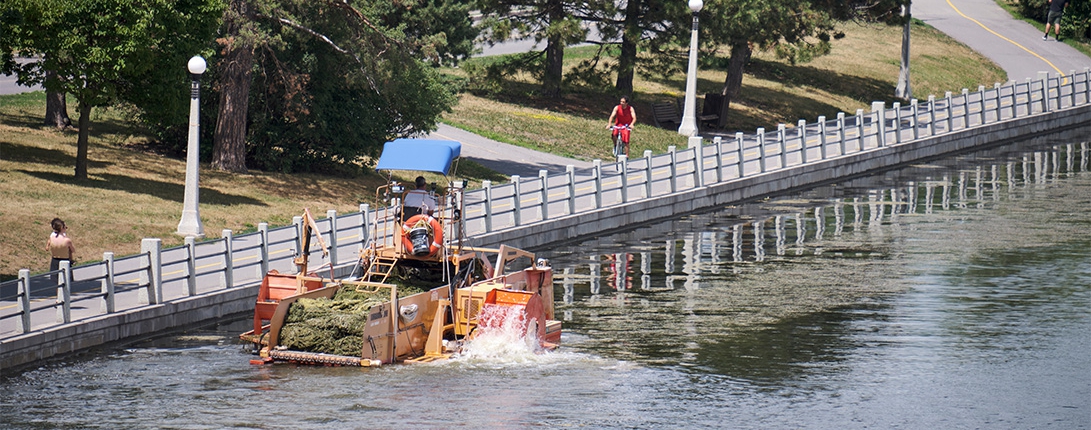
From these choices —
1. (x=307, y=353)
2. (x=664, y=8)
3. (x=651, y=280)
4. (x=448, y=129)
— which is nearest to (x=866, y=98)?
(x=664, y=8)

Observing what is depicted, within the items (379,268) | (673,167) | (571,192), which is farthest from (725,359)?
(673,167)

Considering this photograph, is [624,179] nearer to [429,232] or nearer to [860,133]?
[860,133]

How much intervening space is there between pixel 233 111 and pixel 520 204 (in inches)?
336

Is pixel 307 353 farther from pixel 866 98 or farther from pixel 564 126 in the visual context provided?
pixel 866 98

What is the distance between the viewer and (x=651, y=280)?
2742cm

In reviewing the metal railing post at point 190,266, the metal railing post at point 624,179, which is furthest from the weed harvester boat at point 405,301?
the metal railing post at point 624,179

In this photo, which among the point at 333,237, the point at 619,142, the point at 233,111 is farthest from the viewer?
the point at 619,142

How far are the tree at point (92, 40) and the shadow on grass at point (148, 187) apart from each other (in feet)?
2.01

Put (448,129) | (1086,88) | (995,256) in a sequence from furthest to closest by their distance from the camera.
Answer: (1086,88) → (448,129) → (995,256)

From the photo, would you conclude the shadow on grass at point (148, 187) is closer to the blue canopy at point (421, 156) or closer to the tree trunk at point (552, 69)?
the blue canopy at point (421, 156)

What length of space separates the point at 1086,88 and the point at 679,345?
37.4m

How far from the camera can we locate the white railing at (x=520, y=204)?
68.5 feet

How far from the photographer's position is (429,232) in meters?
20.8

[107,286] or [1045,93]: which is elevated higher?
[1045,93]
